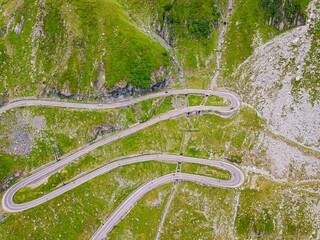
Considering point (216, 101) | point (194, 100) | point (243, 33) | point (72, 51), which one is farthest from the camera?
point (243, 33)

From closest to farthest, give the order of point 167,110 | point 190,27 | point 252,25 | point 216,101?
point 216,101
point 167,110
point 252,25
point 190,27

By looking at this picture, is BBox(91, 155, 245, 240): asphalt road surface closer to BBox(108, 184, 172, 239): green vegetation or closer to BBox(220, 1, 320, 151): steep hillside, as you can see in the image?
BBox(108, 184, 172, 239): green vegetation

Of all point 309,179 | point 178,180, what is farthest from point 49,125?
point 309,179

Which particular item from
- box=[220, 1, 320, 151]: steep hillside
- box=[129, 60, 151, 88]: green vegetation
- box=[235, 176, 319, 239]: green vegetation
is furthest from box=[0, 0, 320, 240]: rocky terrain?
box=[129, 60, 151, 88]: green vegetation

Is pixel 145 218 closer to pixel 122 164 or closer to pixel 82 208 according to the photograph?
pixel 122 164

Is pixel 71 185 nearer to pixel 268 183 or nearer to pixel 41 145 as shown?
pixel 41 145

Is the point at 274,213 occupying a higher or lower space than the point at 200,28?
lower

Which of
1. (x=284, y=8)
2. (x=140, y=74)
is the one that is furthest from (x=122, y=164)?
(x=284, y=8)
